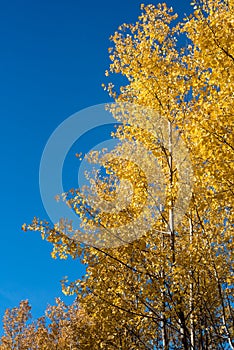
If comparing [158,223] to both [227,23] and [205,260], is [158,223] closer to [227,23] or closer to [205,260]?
[205,260]

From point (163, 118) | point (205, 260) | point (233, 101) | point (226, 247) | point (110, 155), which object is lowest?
point (205, 260)

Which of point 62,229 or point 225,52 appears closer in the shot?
point 225,52

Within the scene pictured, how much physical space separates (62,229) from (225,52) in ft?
12.4

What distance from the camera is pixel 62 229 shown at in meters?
6.60

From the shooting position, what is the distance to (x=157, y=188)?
725 cm

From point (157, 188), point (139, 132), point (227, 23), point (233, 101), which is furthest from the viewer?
point (139, 132)

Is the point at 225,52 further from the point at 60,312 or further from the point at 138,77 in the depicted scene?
the point at 60,312

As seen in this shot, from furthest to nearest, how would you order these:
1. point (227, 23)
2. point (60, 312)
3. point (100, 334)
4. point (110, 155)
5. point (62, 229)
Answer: point (60, 312)
point (100, 334)
point (110, 155)
point (62, 229)
point (227, 23)

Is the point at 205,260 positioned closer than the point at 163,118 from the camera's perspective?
Yes

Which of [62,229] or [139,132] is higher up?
[139,132]

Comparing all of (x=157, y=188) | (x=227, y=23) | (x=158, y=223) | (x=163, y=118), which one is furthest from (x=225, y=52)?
(x=158, y=223)

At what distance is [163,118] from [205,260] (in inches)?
108

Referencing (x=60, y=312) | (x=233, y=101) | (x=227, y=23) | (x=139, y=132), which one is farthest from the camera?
(x=60, y=312)

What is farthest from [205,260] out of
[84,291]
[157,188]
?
[84,291]
